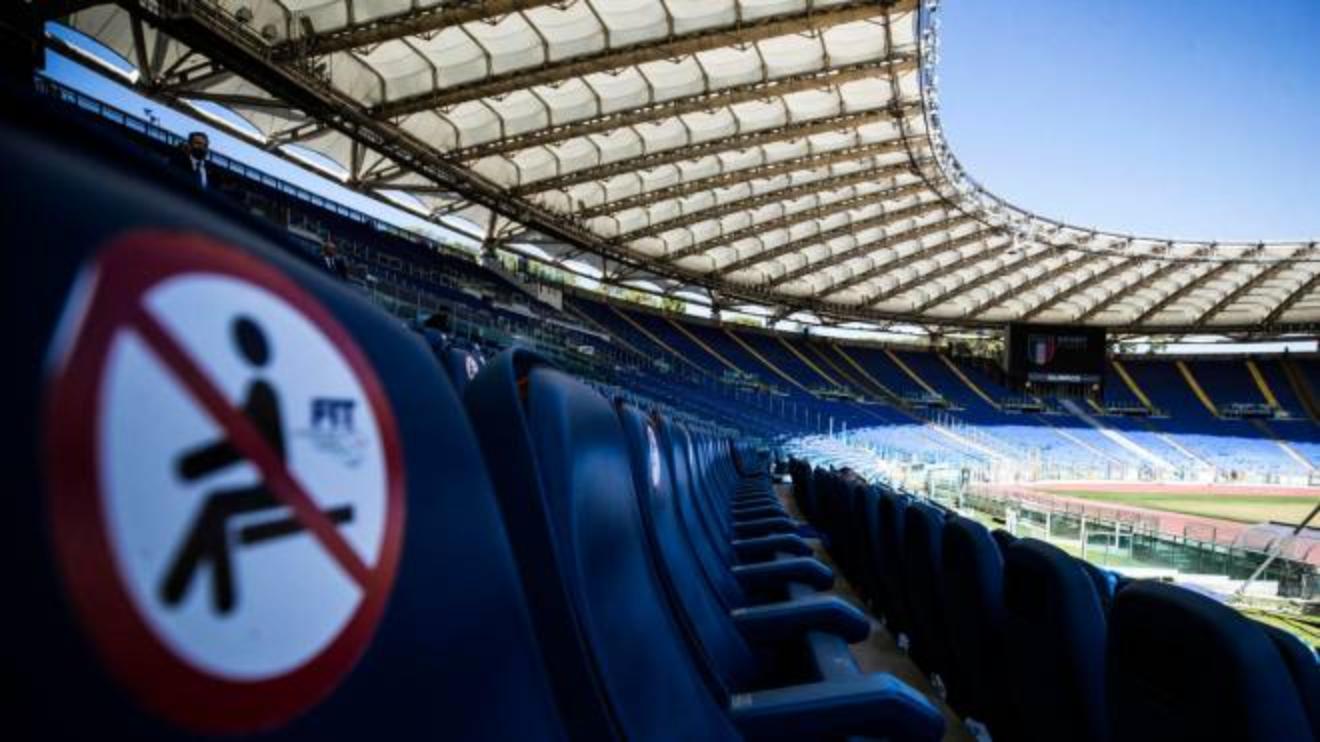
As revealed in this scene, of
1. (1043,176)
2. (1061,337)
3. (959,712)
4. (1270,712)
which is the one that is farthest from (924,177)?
(1270,712)

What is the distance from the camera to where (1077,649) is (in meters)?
1.72

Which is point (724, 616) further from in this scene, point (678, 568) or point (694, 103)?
point (694, 103)

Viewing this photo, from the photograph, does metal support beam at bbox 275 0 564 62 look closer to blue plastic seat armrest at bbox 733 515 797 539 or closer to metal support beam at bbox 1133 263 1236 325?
blue plastic seat armrest at bbox 733 515 797 539

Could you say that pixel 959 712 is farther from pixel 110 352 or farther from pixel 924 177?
pixel 924 177

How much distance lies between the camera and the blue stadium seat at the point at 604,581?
891mm

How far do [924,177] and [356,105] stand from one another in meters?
13.3

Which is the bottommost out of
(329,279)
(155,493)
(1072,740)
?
(1072,740)

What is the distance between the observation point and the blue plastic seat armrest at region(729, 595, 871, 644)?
7.15 feet

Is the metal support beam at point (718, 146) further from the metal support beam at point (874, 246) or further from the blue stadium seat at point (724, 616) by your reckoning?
the blue stadium seat at point (724, 616)

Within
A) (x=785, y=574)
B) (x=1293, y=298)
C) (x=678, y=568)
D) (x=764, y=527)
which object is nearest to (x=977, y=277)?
(x=1293, y=298)

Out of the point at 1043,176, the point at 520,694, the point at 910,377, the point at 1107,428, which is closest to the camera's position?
the point at 520,694

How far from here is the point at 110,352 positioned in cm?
34

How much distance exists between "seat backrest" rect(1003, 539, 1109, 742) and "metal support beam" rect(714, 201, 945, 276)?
2159cm

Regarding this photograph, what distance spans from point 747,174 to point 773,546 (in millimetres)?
16614
